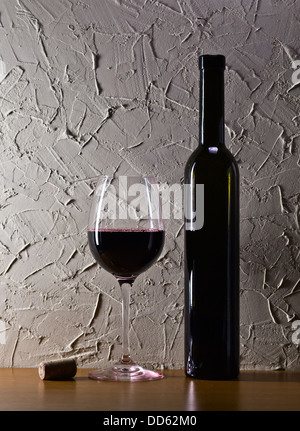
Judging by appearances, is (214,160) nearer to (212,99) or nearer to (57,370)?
(212,99)

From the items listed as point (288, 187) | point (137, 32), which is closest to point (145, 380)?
point (288, 187)

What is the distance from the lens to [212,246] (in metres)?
0.78

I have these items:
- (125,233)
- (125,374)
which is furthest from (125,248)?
(125,374)

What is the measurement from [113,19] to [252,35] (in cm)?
20

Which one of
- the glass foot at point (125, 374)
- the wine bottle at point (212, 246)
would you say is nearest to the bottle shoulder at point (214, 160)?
the wine bottle at point (212, 246)

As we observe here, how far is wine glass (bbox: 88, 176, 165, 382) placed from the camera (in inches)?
30.2

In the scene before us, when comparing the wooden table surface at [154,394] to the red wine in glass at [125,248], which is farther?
the red wine in glass at [125,248]

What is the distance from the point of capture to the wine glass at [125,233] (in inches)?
30.2

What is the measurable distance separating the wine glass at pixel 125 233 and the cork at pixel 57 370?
0.03m

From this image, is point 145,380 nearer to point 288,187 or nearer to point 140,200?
point 140,200

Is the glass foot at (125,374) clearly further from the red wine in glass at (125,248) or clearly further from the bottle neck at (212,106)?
the bottle neck at (212,106)

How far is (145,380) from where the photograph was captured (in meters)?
0.77
